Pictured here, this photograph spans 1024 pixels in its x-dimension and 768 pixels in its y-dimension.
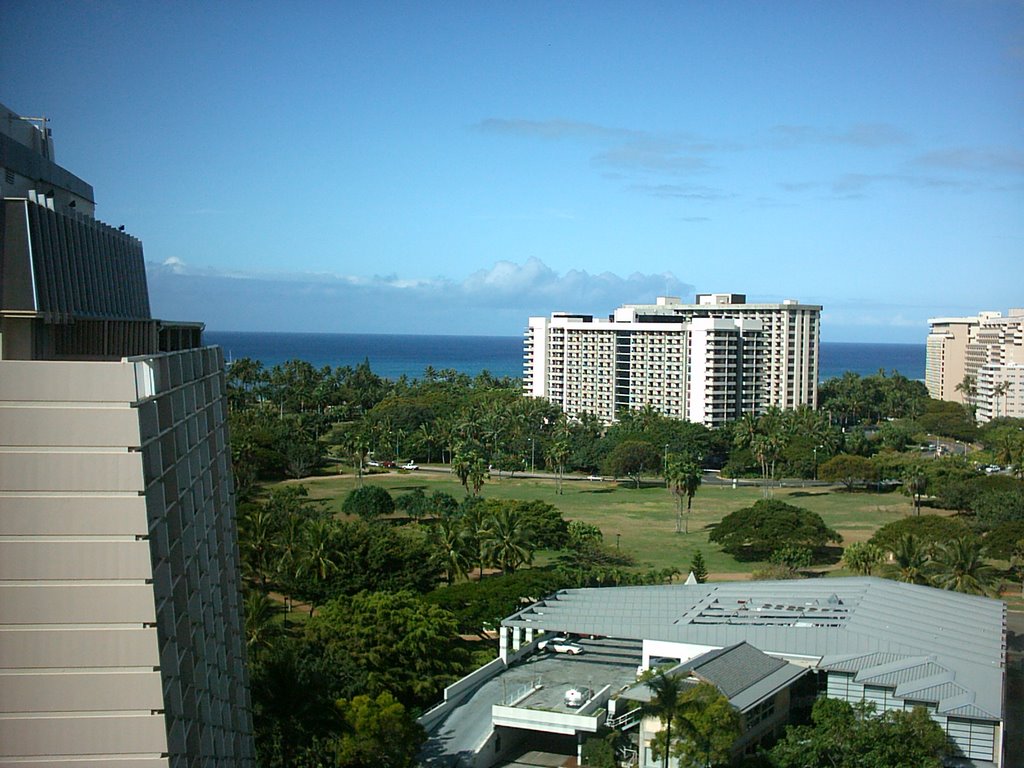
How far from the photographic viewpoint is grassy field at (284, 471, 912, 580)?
47281 mm

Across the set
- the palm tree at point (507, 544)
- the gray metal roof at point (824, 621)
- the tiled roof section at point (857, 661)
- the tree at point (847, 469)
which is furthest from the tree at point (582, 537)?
the tree at point (847, 469)

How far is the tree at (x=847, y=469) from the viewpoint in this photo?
66375 millimetres

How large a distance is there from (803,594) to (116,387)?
26532mm

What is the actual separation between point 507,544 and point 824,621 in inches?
538

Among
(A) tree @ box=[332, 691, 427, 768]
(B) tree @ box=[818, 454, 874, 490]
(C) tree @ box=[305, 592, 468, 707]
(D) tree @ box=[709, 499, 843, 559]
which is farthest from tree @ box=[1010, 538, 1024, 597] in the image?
(A) tree @ box=[332, 691, 427, 768]

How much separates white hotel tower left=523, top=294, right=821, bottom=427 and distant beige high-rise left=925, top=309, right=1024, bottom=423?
63.3 ft

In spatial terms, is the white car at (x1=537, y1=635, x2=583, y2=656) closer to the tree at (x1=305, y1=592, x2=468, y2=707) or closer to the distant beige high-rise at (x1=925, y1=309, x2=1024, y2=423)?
the tree at (x1=305, y1=592, x2=468, y2=707)

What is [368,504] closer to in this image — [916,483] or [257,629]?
[257,629]

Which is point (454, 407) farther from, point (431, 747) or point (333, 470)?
point (431, 747)

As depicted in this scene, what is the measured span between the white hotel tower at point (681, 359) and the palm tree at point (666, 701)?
69.2 m

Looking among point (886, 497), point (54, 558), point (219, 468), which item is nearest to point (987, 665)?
point (219, 468)

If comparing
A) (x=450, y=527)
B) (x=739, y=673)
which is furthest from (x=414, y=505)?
(x=739, y=673)

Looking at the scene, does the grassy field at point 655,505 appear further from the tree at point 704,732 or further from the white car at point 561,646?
the tree at point 704,732

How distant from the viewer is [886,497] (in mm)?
64625
